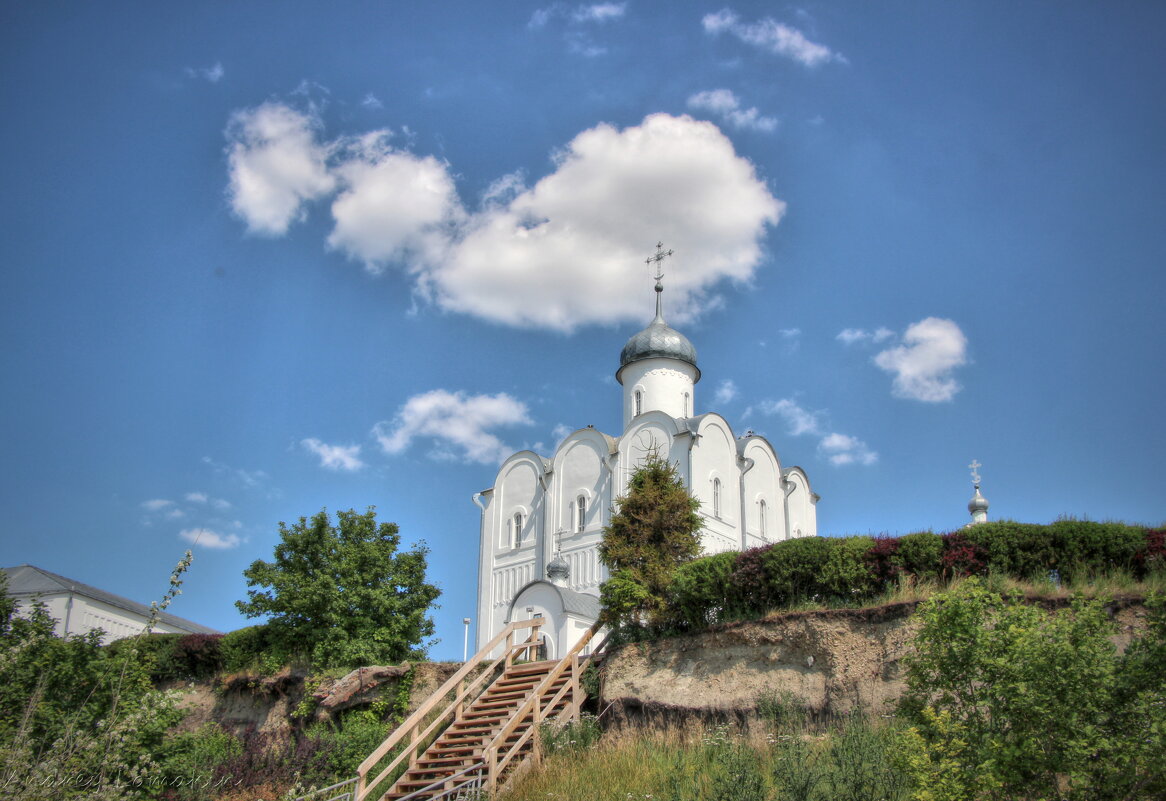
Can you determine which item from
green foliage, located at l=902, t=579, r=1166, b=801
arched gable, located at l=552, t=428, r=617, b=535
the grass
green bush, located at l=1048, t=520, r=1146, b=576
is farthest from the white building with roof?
green foliage, located at l=902, t=579, r=1166, b=801

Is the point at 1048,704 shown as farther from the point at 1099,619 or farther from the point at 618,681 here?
the point at 618,681

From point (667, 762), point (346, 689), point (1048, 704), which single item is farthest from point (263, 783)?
point (1048, 704)

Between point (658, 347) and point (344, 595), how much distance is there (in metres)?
15.8

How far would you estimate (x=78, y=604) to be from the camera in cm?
3378

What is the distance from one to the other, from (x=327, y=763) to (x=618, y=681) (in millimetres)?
5371

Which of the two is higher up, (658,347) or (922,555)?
(658,347)

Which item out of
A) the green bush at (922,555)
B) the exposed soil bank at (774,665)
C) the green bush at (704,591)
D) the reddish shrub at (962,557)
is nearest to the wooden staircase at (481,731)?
the exposed soil bank at (774,665)

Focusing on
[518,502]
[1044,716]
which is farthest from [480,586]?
[1044,716]

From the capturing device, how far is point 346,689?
18.6 m

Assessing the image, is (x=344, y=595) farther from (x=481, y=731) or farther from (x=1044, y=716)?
(x=1044, y=716)

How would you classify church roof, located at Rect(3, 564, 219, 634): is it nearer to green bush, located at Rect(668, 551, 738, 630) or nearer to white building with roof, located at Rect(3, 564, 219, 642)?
white building with roof, located at Rect(3, 564, 219, 642)

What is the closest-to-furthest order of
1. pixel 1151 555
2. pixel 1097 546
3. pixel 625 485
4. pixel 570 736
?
pixel 1151 555
pixel 1097 546
pixel 570 736
pixel 625 485

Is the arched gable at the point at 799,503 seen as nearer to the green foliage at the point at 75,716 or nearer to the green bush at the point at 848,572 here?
the green bush at the point at 848,572

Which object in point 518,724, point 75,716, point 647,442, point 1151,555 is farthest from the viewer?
point 647,442
